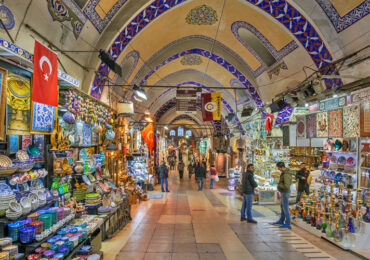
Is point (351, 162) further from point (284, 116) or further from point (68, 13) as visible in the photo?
point (68, 13)

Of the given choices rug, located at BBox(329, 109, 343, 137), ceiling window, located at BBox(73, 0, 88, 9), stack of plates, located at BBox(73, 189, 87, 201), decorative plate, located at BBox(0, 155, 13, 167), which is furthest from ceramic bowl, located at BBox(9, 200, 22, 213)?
rug, located at BBox(329, 109, 343, 137)

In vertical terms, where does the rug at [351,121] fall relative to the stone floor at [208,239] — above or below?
above

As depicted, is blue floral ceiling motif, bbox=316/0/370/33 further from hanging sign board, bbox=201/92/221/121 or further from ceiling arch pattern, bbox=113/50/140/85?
ceiling arch pattern, bbox=113/50/140/85

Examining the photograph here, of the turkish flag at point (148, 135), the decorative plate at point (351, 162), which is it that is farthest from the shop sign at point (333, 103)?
the turkish flag at point (148, 135)

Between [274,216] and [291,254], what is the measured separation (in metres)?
2.70

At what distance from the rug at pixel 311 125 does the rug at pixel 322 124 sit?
163 mm

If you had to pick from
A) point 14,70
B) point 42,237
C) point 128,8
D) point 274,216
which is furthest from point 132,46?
point 274,216

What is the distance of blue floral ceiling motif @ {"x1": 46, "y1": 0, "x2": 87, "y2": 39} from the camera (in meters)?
3.88

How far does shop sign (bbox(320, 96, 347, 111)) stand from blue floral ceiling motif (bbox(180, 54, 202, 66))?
5.43 meters

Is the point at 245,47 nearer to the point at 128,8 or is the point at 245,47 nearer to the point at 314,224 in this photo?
the point at 128,8

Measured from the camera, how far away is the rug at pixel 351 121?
536cm

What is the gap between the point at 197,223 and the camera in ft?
19.6

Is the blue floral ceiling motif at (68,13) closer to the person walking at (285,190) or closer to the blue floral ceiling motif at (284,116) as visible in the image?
the person walking at (285,190)

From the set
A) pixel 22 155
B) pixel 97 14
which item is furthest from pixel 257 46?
pixel 22 155
